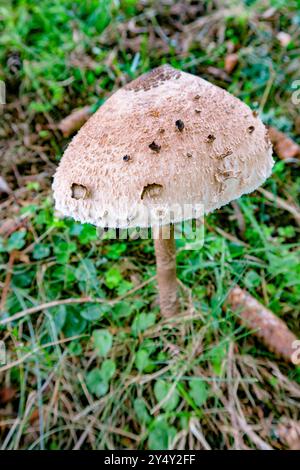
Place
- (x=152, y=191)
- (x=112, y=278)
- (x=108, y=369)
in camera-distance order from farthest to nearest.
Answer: (x=112, y=278) < (x=108, y=369) < (x=152, y=191)

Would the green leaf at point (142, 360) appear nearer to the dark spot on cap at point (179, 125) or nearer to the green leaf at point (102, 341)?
the green leaf at point (102, 341)

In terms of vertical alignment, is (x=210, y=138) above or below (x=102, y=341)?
above

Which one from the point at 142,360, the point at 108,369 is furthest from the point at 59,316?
the point at 142,360

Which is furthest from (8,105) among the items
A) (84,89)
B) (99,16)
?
(99,16)

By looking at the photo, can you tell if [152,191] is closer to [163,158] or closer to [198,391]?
[163,158]

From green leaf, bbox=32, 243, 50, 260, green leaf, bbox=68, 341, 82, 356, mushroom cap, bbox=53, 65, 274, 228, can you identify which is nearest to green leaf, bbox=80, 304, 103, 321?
green leaf, bbox=68, 341, 82, 356
